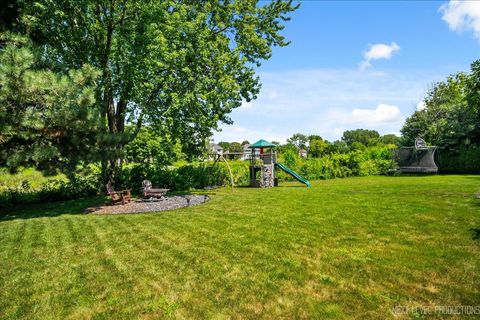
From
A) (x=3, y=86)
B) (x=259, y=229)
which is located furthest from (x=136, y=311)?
(x=3, y=86)

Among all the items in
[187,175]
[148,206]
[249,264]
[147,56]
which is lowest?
[249,264]

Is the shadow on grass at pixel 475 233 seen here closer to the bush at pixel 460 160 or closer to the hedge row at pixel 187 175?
the hedge row at pixel 187 175

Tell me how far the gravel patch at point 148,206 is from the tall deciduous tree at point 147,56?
7.76 ft

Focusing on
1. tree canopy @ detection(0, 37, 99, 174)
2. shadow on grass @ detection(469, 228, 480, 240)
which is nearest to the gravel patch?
tree canopy @ detection(0, 37, 99, 174)

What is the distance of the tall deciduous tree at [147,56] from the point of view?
11781mm

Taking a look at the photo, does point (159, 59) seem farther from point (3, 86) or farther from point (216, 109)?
point (3, 86)

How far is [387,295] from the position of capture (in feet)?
13.1

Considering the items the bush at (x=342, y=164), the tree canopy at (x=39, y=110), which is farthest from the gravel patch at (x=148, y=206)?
the bush at (x=342, y=164)

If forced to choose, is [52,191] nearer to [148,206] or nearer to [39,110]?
[148,206]

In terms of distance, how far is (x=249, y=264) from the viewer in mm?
5184

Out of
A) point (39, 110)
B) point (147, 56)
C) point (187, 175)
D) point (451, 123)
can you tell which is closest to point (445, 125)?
point (451, 123)

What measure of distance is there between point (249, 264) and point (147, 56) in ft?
31.5

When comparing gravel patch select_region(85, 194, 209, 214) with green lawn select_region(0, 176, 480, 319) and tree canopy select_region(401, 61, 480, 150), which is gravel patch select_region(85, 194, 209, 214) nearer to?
green lawn select_region(0, 176, 480, 319)

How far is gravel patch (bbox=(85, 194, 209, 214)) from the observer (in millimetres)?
10938
